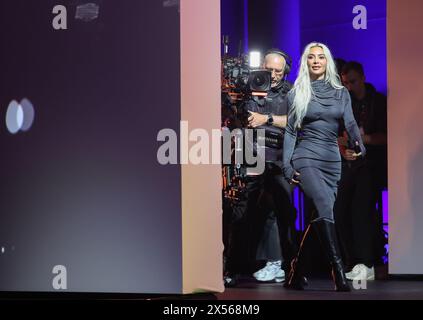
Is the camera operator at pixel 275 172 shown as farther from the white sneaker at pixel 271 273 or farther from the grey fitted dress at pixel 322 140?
the grey fitted dress at pixel 322 140

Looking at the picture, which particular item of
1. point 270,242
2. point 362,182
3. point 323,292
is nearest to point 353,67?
point 362,182

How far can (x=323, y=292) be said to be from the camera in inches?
201

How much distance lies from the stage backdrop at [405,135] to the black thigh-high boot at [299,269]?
2.28 feet

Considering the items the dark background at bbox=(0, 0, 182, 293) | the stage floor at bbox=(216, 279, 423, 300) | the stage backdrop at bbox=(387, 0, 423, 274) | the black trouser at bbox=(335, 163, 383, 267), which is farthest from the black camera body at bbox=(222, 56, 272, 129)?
the stage floor at bbox=(216, 279, 423, 300)

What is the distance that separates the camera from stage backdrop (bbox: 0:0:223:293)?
15.9 ft

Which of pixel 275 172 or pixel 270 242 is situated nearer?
pixel 275 172

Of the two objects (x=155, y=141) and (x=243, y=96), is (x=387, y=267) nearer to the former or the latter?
(x=243, y=96)

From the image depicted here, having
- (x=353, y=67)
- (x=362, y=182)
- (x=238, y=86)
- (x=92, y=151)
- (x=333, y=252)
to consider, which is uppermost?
(x=353, y=67)

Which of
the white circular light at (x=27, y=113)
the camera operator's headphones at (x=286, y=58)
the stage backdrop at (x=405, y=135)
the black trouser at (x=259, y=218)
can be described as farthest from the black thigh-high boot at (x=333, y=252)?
the white circular light at (x=27, y=113)

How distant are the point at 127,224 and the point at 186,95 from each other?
81cm

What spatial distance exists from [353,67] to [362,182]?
761mm

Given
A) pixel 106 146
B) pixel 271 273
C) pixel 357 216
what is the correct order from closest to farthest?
pixel 106 146
pixel 271 273
pixel 357 216

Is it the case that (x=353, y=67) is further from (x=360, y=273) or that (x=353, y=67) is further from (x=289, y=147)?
(x=360, y=273)

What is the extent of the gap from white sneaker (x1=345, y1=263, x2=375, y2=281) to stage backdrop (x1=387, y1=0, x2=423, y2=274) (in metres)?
0.15
